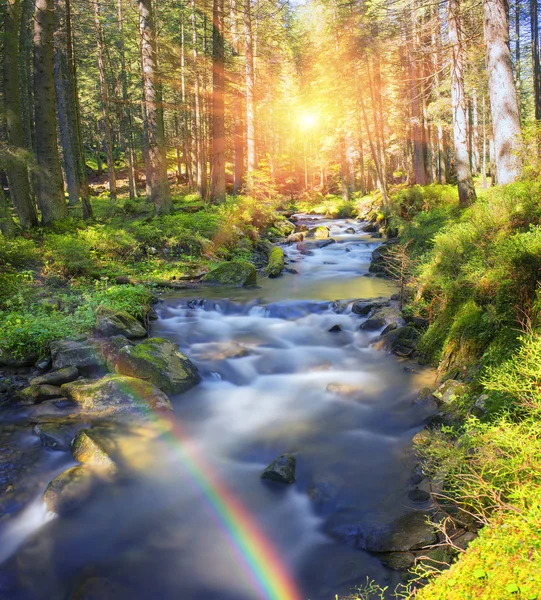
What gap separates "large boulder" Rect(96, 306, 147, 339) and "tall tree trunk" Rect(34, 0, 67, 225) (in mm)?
6724

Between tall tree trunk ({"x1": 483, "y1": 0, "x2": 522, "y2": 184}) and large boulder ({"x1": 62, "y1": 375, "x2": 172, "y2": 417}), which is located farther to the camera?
tall tree trunk ({"x1": 483, "y1": 0, "x2": 522, "y2": 184})

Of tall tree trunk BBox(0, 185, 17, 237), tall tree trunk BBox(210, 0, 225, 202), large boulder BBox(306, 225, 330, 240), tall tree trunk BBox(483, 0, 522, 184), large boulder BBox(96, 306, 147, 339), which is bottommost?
large boulder BBox(96, 306, 147, 339)

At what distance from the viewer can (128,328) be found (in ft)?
27.6

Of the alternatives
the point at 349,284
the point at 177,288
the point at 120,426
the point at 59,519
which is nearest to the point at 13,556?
the point at 59,519

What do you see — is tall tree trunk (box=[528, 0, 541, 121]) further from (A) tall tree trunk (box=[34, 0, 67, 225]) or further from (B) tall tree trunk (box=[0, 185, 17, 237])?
(B) tall tree trunk (box=[0, 185, 17, 237])

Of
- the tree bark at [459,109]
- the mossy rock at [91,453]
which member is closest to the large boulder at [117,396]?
the mossy rock at [91,453]

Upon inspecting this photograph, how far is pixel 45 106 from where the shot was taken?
42.8 feet

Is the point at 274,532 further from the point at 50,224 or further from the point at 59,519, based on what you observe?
the point at 50,224

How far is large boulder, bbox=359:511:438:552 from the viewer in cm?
367

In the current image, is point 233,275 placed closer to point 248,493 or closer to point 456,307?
point 456,307

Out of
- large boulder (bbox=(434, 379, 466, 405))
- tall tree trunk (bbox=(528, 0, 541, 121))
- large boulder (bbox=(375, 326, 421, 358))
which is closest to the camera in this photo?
large boulder (bbox=(434, 379, 466, 405))

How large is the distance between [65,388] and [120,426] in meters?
1.21

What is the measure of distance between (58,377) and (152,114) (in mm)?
12953

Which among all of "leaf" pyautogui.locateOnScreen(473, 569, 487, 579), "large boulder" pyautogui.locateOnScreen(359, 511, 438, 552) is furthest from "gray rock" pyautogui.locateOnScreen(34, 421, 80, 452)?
"leaf" pyautogui.locateOnScreen(473, 569, 487, 579)
